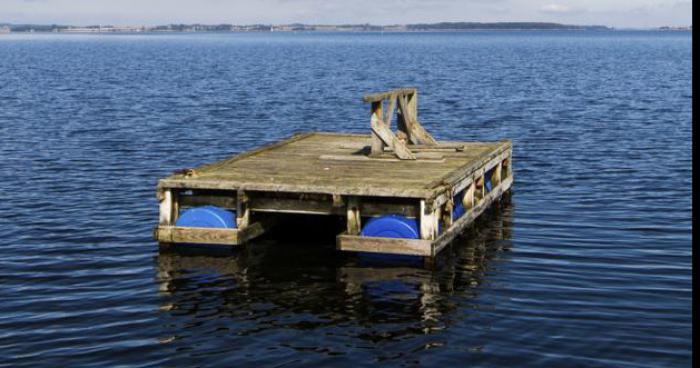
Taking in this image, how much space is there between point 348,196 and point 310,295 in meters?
2.09

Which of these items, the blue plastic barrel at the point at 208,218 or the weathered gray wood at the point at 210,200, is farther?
the weathered gray wood at the point at 210,200

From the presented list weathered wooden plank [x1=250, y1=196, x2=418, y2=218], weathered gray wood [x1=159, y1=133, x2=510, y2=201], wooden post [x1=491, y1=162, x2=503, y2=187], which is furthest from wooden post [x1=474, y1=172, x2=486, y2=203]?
weathered wooden plank [x1=250, y1=196, x2=418, y2=218]

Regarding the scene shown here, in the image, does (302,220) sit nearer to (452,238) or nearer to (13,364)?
(452,238)

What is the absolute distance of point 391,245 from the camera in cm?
1773

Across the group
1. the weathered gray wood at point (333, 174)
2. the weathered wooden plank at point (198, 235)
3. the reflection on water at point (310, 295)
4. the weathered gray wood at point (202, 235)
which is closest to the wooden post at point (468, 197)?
the weathered gray wood at point (333, 174)

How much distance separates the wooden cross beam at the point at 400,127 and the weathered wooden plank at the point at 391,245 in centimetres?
371

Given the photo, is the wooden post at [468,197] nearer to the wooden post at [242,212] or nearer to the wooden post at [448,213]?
the wooden post at [448,213]

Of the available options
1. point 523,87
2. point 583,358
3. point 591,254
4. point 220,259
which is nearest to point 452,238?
point 591,254

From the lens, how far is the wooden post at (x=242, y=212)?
18734 mm

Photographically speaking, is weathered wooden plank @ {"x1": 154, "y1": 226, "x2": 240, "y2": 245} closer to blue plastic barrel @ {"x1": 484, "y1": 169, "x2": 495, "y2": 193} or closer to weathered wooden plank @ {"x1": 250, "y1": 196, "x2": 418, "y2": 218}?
weathered wooden plank @ {"x1": 250, "y1": 196, "x2": 418, "y2": 218}

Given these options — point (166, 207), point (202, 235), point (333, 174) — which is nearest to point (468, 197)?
point (333, 174)

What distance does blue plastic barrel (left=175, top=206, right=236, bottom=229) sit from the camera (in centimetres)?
1889

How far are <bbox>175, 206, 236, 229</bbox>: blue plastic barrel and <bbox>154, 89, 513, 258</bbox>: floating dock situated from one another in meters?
0.02

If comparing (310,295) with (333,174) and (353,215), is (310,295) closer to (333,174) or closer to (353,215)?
(353,215)
